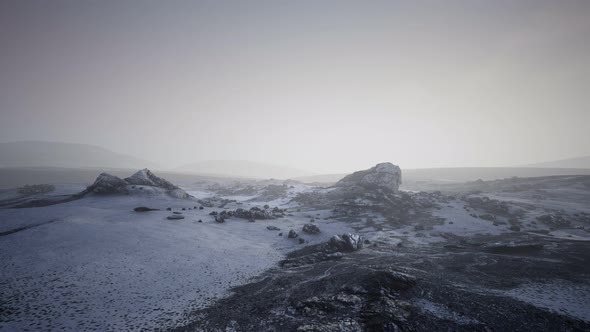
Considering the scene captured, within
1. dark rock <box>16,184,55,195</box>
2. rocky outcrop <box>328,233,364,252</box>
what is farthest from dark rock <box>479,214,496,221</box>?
dark rock <box>16,184,55,195</box>

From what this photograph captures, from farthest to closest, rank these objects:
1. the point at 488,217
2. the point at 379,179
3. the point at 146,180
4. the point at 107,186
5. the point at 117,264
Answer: the point at 379,179 < the point at 146,180 < the point at 107,186 < the point at 488,217 < the point at 117,264

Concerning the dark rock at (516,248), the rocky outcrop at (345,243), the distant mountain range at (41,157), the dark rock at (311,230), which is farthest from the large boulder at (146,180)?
the distant mountain range at (41,157)

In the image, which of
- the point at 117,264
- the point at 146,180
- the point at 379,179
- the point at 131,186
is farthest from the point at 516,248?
the point at 146,180

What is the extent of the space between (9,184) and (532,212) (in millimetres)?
137024

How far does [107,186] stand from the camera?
36656mm

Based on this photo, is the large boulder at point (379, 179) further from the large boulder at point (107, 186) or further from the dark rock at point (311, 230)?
the large boulder at point (107, 186)

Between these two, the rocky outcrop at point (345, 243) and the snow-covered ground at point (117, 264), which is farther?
the rocky outcrop at point (345, 243)

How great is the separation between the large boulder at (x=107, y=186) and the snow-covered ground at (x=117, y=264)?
259 inches

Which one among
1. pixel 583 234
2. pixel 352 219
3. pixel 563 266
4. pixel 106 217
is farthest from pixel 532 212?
pixel 106 217

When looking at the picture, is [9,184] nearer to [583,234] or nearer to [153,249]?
[153,249]

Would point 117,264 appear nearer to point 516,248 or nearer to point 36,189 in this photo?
point 516,248

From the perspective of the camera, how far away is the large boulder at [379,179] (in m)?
50.7

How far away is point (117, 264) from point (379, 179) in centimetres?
4909

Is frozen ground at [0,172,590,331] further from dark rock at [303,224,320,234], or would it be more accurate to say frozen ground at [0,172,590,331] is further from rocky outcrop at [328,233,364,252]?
rocky outcrop at [328,233,364,252]
